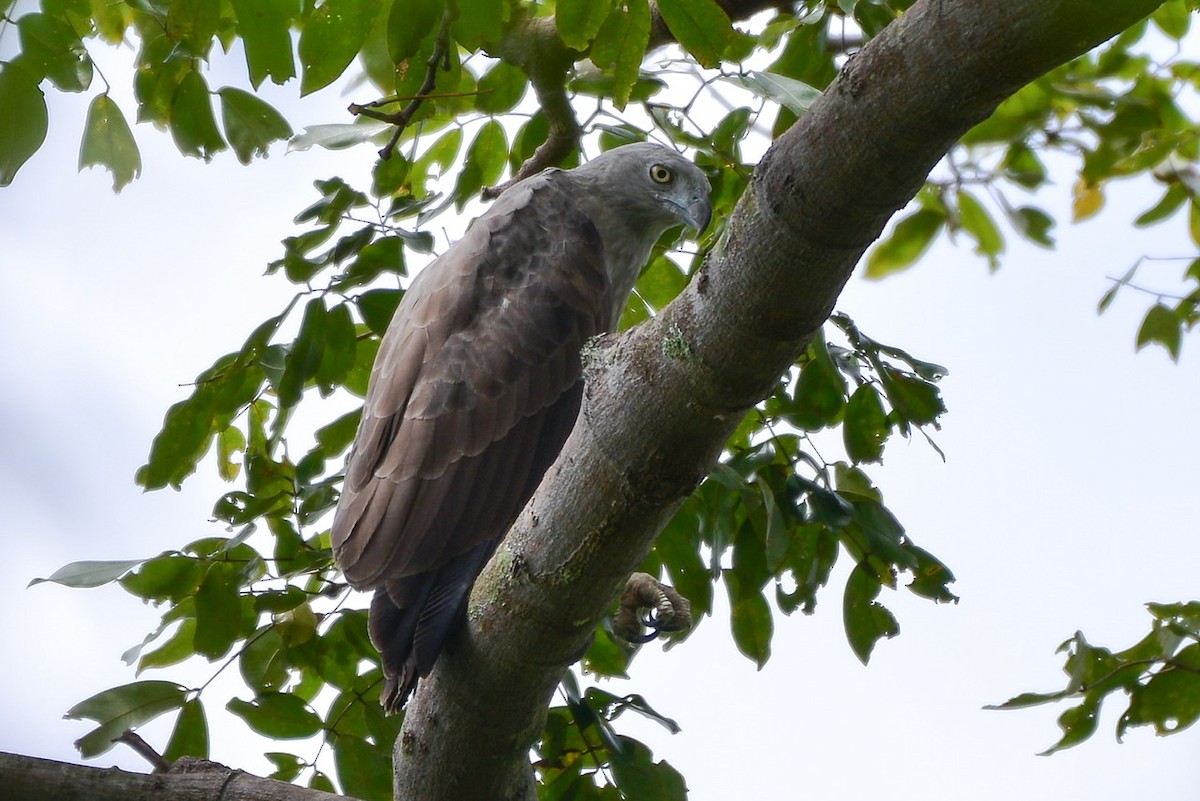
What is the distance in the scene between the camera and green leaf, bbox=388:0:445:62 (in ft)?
8.59

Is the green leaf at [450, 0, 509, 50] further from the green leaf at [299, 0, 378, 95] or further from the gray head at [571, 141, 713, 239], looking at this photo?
the gray head at [571, 141, 713, 239]

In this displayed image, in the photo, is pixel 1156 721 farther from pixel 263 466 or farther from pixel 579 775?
pixel 263 466

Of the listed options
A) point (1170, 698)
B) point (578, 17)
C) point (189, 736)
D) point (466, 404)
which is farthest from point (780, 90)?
point (189, 736)

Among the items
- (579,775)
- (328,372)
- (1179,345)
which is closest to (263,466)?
(328,372)

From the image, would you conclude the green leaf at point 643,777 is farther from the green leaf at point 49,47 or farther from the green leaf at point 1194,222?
the green leaf at point 1194,222

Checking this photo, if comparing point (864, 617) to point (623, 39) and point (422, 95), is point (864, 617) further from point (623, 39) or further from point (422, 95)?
point (422, 95)

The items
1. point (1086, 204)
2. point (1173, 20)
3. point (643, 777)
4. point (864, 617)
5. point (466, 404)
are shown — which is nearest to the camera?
point (643, 777)

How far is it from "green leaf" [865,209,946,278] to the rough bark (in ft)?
8.54

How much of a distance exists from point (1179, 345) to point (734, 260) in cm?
279

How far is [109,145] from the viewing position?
3.14 metres

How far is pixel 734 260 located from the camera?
6.40 ft

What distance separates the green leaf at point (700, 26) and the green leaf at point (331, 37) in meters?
0.74

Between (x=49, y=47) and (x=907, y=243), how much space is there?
2.82 metres

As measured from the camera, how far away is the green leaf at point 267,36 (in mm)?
2637
